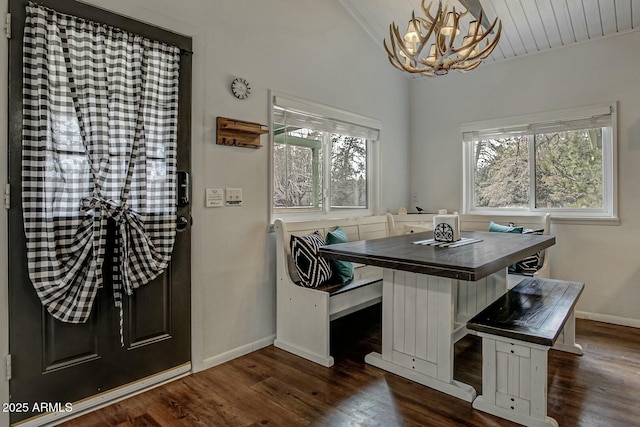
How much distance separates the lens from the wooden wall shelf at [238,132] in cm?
252

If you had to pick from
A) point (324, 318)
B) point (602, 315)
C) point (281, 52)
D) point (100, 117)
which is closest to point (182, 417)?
point (324, 318)

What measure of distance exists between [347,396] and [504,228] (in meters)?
2.32

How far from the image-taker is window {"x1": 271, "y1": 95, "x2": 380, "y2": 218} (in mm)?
3121

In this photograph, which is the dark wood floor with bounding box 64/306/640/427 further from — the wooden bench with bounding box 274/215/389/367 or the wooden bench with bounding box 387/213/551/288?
the wooden bench with bounding box 387/213/551/288

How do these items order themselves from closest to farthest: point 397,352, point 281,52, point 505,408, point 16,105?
point 16,105
point 505,408
point 397,352
point 281,52

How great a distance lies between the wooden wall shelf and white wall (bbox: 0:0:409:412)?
0.05m

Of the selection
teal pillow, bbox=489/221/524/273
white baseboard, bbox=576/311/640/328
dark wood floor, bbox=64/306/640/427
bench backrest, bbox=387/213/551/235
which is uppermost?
bench backrest, bbox=387/213/551/235

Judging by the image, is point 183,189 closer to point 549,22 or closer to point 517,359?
point 517,359

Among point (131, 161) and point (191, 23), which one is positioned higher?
point (191, 23)

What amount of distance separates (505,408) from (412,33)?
220 centimetres

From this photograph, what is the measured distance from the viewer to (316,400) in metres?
2.09

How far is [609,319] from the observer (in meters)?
3.38

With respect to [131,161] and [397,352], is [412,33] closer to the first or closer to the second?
[131,161]

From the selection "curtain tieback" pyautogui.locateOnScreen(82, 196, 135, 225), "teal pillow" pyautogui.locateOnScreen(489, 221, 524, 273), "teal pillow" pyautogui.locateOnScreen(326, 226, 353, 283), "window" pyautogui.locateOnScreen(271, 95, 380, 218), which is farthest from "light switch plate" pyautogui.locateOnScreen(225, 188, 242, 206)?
"teal pillow" pyautogui.locateOnScreen(489, 221, 524, 273)
